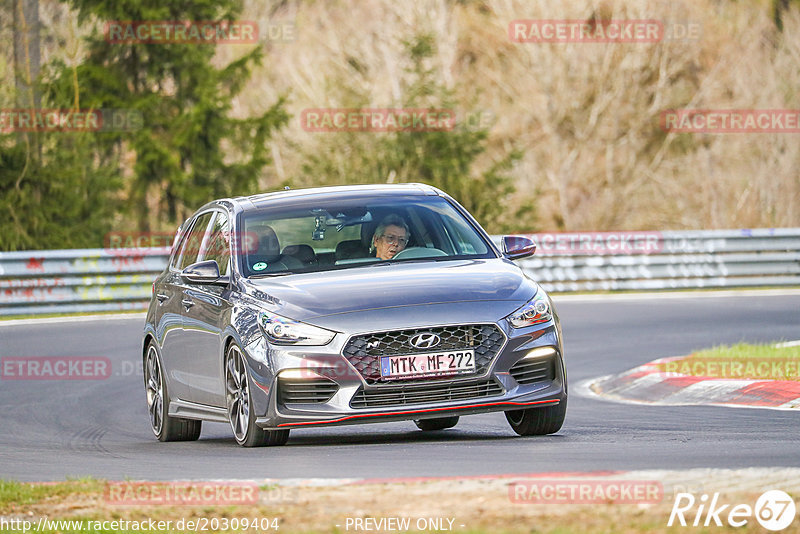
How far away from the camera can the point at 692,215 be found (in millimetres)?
41594

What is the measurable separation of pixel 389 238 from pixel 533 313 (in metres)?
1.50

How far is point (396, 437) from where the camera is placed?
10625 millimetres

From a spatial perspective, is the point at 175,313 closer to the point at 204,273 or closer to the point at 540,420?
the point at 204,273

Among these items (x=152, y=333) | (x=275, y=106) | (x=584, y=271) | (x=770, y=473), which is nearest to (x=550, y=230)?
(x=275, y=106)

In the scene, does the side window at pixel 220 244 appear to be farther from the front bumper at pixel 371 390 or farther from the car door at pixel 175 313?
the front bumper at pixel 371 390

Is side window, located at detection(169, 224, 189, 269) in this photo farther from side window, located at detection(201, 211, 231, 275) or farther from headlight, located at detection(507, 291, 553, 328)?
headlight, located at detection(507, 291, 553, 328)

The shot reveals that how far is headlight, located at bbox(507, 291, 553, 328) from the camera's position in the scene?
9.15 metres

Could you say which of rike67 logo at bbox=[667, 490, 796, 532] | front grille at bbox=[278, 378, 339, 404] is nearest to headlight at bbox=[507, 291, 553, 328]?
front grille at bbox=[278, 378, 339, 404]

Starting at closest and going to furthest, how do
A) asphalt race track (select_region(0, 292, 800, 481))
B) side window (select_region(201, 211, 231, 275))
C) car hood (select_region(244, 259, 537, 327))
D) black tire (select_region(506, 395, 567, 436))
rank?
asphalt race track (select_region(0, 292, 800, 481)) → car hood (select_region(244, 259, 537, 327)) → black tire (select_region(506, 395, 567, 436)) → side window (select_region(201, 211, 231, 275))

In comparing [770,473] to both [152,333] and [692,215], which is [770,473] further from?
[692,215]

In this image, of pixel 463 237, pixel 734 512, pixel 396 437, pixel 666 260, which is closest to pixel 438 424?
pixel 396 437

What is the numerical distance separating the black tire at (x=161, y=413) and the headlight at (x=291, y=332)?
2353 mm

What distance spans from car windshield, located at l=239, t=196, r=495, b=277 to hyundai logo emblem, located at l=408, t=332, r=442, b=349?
4.26 feet

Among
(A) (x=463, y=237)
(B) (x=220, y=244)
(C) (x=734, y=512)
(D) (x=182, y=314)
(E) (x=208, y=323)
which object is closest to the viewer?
(C) (x=734, y=512)
